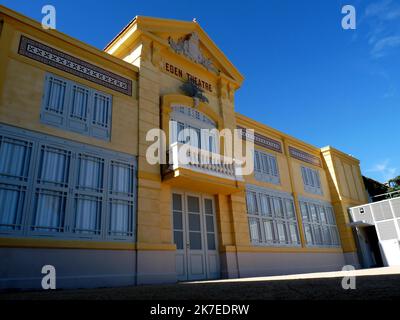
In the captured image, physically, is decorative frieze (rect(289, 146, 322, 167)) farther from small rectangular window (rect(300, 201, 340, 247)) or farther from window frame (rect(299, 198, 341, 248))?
small rectangular window (rect(300, 201, 340, 247))

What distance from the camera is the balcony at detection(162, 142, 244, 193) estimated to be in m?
10.2

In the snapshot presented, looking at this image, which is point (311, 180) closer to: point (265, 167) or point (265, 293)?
point (265, 167)

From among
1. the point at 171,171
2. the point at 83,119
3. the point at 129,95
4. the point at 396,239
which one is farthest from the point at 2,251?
the point at 396,239

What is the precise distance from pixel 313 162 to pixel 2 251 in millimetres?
16670

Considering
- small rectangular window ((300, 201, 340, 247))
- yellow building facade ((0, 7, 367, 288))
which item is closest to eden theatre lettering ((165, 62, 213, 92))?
yellow building facade ((0, 7, 367, 288))

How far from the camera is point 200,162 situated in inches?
426

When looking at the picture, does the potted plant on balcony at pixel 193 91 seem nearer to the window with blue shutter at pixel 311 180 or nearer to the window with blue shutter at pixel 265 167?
the window with blue shutter at pixel 265 167

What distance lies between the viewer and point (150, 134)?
1070 centimetres

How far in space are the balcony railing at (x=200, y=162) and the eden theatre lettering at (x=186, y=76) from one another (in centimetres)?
370

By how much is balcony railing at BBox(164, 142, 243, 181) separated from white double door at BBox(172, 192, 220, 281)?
1.23 m

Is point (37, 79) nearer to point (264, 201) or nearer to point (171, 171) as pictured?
point (171, 171)

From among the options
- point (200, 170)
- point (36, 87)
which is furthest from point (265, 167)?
point (36, 87)

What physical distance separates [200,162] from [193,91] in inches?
139

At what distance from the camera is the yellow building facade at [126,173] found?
25.6 ft
